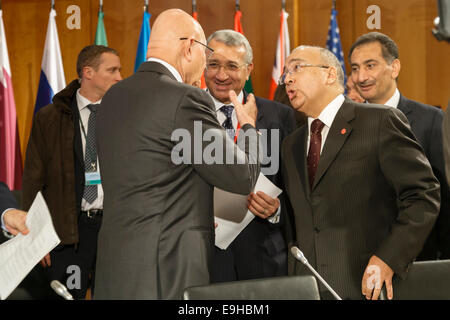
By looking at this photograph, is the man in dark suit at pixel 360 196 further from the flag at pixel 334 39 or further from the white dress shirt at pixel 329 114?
→ the flag at pixel 334 39

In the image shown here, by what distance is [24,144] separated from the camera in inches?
232

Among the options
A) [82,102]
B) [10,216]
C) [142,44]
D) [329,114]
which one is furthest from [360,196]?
[142,44]

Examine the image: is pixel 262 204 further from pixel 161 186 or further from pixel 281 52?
pixel 281 52

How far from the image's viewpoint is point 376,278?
2.32 meters

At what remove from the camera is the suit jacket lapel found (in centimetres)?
252

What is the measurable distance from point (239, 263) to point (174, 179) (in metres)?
1.08

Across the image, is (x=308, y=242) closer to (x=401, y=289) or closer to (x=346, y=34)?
(x=401, y=289)

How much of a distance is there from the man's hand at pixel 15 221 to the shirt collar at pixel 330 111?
4.38 ft

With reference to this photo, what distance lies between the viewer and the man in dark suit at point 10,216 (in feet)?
7.77

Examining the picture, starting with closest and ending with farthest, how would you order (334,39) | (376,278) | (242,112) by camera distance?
(376,278) → (242,112) → (334,39)

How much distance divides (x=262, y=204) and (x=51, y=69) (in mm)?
3215

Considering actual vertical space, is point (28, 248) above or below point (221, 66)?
below

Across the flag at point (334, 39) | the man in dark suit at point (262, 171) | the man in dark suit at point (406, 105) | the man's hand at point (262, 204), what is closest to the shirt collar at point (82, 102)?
the man in dark suit at point (262, 171)

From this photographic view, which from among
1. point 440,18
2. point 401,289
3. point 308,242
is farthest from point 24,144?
point 440,18
